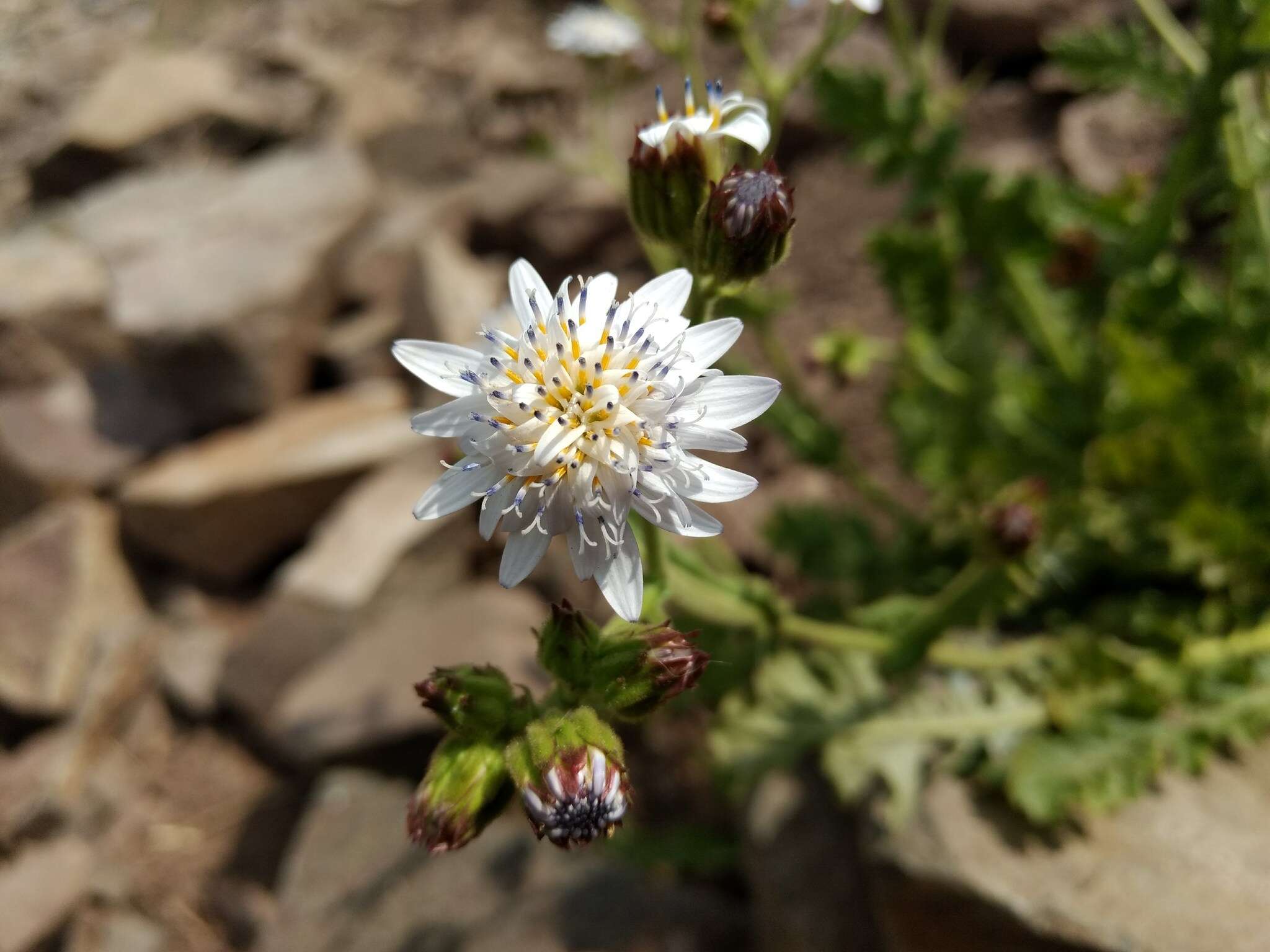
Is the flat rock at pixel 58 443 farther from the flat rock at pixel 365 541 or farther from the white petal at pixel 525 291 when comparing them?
the white petal at pixel 525 291

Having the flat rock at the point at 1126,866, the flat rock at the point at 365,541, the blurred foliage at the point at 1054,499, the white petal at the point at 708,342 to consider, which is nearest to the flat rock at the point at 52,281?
the flat rock at the point at 365,541

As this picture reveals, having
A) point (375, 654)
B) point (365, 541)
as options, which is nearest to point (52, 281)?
point (365, 541)

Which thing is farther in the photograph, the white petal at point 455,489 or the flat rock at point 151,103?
the flat rock at point 151,103

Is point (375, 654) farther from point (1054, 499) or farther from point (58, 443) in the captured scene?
point (1054, 499)

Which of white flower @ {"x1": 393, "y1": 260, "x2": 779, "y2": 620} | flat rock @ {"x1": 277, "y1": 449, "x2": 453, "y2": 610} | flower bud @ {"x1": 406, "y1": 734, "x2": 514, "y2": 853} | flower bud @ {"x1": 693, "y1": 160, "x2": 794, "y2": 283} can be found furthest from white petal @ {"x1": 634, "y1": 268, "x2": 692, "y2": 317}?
flat rock @ {"x1": 277, "y1": 449, "x2": 453, "y2": 610}

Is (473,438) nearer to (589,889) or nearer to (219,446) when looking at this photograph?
(589,889)
